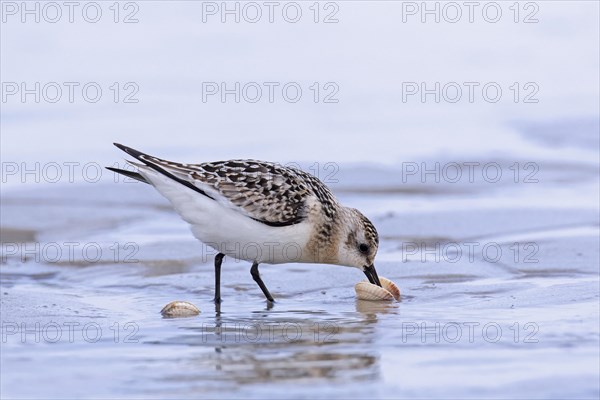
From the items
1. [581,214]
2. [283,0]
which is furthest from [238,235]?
[283,0]

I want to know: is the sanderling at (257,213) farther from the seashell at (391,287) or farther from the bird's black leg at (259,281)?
the seashell at (391,287)

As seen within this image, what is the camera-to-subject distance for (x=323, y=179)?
12516 millimetres

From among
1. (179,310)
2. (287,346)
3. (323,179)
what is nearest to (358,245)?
(179,310)

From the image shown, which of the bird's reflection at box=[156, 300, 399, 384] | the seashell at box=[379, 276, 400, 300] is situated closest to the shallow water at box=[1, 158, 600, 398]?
the bird's reflection at box=[156, 300, 399, 384]

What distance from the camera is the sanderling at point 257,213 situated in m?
8.15

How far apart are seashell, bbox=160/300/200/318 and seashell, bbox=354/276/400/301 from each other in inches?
46.9

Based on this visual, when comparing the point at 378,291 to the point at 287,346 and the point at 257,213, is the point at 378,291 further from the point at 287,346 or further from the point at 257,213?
the point at 287,346

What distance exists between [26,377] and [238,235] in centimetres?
272

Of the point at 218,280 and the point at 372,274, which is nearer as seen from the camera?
the point at 218,280

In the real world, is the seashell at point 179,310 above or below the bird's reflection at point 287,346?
above

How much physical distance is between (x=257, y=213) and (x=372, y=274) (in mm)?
967

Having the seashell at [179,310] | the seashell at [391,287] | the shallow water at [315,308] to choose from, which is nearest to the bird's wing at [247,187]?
the shallow water at [315,308]

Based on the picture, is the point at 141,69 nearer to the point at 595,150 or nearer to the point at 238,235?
the point at 595,150

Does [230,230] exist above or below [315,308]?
above
